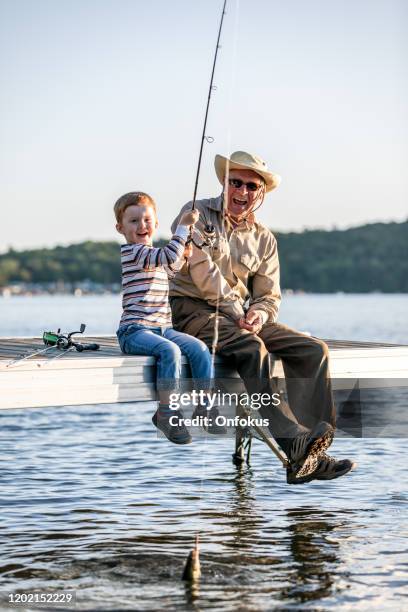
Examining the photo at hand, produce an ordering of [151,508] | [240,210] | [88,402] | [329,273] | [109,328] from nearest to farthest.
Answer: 1. [88,402]
2. [240,210]
3. [151,508]
4. [109,328]
5. [329,273]

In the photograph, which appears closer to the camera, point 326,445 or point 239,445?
point 326,445

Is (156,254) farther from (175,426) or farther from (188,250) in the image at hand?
(175,426)

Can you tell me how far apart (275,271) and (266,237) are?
250mm

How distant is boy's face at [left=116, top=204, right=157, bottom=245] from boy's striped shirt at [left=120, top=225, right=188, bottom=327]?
0.25ft

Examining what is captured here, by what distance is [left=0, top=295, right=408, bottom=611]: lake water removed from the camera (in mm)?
6840

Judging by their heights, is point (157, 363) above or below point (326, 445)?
above

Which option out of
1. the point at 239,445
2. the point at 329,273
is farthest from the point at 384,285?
the point at 239,445

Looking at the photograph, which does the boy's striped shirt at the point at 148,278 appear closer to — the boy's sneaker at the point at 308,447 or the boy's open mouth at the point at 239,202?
the boy's open mouth at the point at 239,202

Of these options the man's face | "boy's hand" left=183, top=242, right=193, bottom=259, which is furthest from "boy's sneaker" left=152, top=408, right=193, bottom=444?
the man's face

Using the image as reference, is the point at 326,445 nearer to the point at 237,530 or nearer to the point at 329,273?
the point at 237,530

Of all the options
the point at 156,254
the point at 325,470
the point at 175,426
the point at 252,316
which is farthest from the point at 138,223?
the point at 325,470

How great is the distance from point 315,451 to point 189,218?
5.67 feet

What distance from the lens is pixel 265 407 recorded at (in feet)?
24.9

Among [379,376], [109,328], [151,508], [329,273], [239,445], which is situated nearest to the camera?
[379,376]
